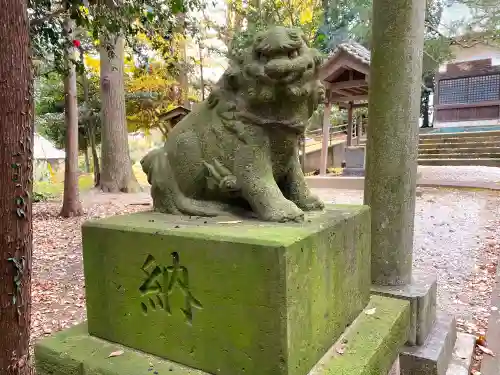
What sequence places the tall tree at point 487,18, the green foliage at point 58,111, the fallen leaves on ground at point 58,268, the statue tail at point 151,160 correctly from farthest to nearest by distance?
1. the green foliage at point 58,111
2. the tall tree at point 487,18
3. the fallen leaves on ground at point 58,268
4. the statue tail at point 151,160

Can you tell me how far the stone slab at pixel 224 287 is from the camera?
1.34 meters

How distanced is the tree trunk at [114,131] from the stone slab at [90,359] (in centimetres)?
810

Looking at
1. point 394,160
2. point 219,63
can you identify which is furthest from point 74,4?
point 219,63

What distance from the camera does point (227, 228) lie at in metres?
1.55

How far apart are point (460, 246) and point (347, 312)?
415cm

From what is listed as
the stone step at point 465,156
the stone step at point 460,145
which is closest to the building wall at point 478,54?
the stone step at point 460,145

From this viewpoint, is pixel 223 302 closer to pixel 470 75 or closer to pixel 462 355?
pixel 462 355

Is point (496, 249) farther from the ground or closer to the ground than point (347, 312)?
closer to the ground

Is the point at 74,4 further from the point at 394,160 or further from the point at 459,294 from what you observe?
the point at 459,294

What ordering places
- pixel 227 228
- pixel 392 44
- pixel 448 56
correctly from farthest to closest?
1. pixel 448 56
2. pixel 392 44
3. pixel 227 228

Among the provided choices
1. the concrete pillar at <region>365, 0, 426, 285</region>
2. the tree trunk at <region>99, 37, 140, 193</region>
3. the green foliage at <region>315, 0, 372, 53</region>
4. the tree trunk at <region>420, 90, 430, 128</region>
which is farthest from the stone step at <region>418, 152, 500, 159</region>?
the concrete pillar at <region>365, 0, 426, 285</region>

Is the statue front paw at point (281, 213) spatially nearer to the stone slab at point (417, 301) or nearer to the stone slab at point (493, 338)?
the stone slab at point (417, 301)

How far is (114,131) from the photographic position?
9.47m

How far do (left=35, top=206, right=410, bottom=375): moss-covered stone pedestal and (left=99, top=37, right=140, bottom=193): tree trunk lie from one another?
808 cm
